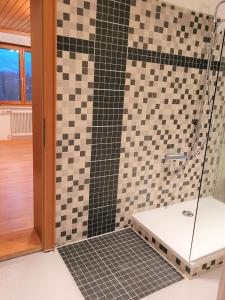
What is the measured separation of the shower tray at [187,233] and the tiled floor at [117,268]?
0.27ft

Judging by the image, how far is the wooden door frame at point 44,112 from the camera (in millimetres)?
1553

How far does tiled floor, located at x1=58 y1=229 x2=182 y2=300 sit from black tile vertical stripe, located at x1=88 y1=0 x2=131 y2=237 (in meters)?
0.17

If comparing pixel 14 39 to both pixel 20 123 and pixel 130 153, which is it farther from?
pixel 130 153

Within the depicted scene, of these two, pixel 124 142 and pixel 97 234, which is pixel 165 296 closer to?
pixel 97 234

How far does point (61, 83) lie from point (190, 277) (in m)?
1.59

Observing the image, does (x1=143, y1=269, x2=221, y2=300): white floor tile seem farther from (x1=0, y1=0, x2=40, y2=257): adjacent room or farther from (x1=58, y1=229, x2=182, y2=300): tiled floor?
(x1=0, y1=0, x2=40, y2=257): adjacent room

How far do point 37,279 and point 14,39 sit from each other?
4984 millimetres

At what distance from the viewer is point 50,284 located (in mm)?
1596

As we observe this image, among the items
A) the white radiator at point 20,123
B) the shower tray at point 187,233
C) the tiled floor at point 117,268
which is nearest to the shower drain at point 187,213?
the shower tray at point 187,233

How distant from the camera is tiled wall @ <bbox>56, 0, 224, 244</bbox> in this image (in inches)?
→ 67.4

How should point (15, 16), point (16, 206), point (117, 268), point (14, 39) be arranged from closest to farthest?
point (117, 268) < point (16, 206) < point (15, 16) < point (14, 39)

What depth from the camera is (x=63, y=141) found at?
1.79m

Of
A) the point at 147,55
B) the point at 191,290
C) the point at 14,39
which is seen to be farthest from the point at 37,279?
the point at 14,39

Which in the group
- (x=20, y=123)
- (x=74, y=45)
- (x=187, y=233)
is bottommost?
(x=187, y=233)
